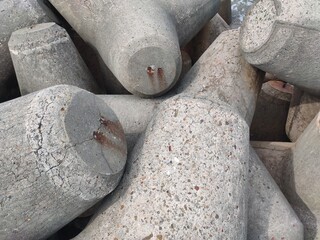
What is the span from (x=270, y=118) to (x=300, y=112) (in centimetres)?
11

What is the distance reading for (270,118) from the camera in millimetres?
1145

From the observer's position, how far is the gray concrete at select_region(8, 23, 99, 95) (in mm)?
897

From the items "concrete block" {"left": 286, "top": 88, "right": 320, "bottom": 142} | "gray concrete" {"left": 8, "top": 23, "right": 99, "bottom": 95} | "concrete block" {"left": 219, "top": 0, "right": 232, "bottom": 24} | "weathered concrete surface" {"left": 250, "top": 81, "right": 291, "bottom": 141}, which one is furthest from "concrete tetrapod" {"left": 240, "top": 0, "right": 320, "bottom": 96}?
"concrete block" {"left": 219, "top": 0, "right": 232, "bottom": 24}

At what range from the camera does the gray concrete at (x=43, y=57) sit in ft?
2.94

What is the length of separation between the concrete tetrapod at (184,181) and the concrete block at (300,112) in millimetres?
305

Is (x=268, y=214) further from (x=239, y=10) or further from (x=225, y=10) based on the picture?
(x=239, y=10)

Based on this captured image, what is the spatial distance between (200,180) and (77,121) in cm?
20

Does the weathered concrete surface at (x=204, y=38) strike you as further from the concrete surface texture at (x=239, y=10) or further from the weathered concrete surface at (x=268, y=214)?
the weathered concrete surface at (x=268, y=214)

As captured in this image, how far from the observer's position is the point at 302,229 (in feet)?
2.70

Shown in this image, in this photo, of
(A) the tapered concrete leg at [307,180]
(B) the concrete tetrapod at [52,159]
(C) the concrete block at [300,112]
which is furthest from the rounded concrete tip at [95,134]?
(C) the concrete block at [300,112]

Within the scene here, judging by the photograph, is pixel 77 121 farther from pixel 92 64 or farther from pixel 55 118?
pixel 92 64

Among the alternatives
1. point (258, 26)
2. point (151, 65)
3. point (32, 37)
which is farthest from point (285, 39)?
point (32, 37)

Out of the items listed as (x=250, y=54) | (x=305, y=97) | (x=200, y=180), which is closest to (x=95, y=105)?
(x=200, y=180)

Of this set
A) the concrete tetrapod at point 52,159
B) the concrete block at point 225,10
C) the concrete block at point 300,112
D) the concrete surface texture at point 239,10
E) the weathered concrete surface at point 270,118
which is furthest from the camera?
the concrete surface texture at point 239,10
